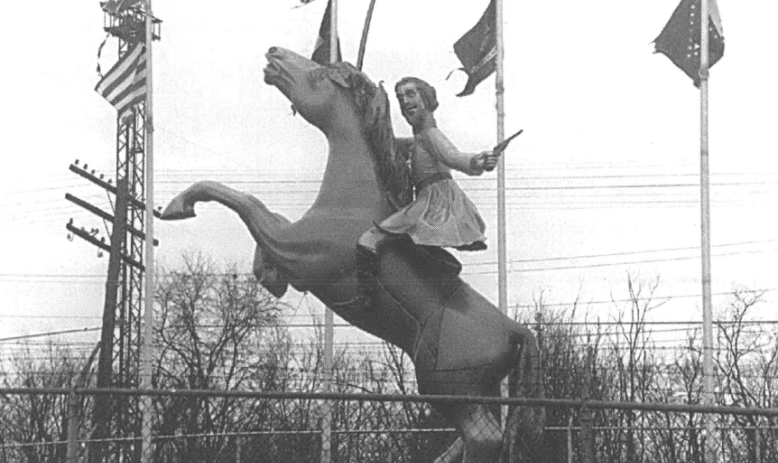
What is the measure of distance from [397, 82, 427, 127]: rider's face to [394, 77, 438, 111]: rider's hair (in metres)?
0.02

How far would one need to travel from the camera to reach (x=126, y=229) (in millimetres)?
25281

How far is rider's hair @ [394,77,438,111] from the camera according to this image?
9742mm

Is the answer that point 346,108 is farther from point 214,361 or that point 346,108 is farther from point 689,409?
point 214,361

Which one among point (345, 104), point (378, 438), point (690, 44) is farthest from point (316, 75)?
point (690, 44)

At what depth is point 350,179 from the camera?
959 cm

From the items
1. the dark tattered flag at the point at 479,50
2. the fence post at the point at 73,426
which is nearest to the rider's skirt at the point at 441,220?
the fence post at the point at 73,426

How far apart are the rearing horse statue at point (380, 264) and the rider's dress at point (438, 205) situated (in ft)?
0.40

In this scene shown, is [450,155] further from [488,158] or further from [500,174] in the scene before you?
[500,174]

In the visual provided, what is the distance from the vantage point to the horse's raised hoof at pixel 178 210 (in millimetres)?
9773

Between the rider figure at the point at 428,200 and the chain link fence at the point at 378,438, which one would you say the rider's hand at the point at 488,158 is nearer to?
the rider figure at the point at 428,200

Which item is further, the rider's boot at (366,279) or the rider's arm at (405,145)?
the rider's arm at (405,145)

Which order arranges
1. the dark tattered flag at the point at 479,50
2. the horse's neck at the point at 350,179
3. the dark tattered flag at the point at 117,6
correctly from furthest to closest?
the dark tattered flag at the point at 117,6, the dark tattered flag at the point at 479,50, the horse's neck at the point at 350,179

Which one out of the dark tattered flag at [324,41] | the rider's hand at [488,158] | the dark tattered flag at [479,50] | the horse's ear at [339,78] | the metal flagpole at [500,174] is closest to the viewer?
the rider's hand at [488,158]

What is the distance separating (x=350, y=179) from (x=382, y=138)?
14.1 inches
